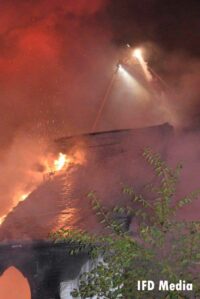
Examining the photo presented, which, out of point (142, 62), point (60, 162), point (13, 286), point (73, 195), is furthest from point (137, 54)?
point (13, 286)

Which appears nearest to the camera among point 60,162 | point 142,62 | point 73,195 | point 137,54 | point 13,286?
point 73,195

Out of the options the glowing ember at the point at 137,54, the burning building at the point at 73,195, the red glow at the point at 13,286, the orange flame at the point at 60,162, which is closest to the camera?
the burning building at the point at 73,195

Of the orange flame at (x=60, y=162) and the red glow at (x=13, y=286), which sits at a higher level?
the orange flame at (x=60, y=162)

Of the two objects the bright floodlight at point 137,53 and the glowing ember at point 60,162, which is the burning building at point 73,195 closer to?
the glowing ember at point 60,162

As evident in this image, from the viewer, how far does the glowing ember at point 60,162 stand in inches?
453

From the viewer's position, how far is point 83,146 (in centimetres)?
1145

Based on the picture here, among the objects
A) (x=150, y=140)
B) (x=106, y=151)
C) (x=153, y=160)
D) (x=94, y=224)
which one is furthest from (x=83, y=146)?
(x=153, y=160)

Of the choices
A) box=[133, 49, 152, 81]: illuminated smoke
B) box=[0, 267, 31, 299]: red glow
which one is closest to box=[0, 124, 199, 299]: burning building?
box=[0, 267, 31, 299]: red glow

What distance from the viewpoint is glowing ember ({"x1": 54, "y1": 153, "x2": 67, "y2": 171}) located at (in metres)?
11.5

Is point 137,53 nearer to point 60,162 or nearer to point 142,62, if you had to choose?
point 142,62

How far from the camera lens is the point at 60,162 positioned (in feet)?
38.3

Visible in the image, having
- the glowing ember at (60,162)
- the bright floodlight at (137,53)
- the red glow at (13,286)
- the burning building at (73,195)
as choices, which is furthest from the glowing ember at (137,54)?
the red glow at (13,286)

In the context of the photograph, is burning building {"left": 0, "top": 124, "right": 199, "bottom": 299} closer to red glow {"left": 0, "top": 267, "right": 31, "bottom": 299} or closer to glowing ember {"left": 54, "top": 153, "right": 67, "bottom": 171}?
glowing ember {"left": 54, "top": 153, "right": 67, "bottom": 171}

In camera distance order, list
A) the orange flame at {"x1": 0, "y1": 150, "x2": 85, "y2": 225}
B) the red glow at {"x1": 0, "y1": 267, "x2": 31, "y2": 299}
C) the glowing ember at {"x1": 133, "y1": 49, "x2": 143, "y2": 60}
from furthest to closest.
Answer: the glowing ember at {"x1": 133, "y1": 49, "x2": 143, "y2": 60}, the orange flame at {"x1": 0, "y1": 150, "x2": 85, "y2": 225}, the red glow at {"x1": 0, "y1": 267, "x2": 31, "y2": 299}
